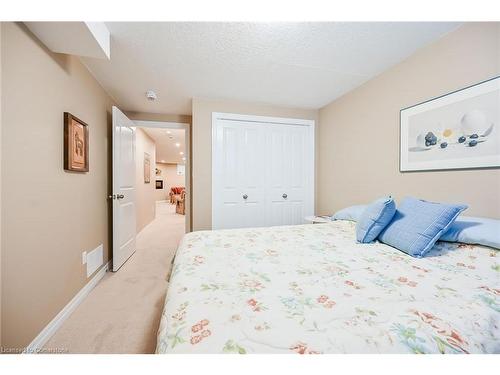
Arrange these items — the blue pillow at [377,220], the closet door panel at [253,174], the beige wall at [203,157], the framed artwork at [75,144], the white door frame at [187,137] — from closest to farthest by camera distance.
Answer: the blue pillow at [377,220]
the framed artwork at [75,144]
the beige wall at [203,157]
the closet door panel at [253,174]
the white door frame at [187,137]

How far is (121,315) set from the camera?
1.69 meters

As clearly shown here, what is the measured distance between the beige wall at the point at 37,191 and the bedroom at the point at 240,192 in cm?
1

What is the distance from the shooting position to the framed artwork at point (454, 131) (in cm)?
132

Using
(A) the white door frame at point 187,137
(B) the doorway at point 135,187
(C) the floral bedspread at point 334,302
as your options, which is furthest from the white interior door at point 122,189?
(C) the floral bedspread at point 334,302

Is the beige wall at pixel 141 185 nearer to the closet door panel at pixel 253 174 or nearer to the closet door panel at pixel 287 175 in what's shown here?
the closet door panel at pixel 253 174

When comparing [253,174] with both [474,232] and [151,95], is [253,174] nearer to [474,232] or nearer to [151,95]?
[151,95]

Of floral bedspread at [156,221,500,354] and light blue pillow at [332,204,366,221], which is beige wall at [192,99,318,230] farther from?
light blue pillow at [332,204,366,221]

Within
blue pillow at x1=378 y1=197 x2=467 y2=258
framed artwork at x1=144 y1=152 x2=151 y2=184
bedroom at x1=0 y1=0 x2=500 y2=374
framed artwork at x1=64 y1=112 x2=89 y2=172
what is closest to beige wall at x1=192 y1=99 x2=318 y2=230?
bedroom at x1=0 y1=0 x2=500 y2=374

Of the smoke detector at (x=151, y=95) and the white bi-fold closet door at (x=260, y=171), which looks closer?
the smoke detector at (x=151, y=95)

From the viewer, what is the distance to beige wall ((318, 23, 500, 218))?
1.39 meters

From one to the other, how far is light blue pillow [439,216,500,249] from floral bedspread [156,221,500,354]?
46 mm

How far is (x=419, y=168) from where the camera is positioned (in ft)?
5.80

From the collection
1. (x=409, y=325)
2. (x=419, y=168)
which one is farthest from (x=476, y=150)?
(x=409, y=325)
